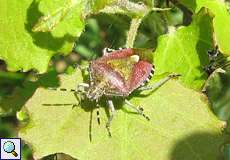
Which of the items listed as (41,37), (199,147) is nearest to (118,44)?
(41,37)

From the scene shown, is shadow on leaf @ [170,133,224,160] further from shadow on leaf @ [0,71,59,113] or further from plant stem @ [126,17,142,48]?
shadow on leaf @ [0,71,59,113]

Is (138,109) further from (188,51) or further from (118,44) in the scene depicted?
(118,44)

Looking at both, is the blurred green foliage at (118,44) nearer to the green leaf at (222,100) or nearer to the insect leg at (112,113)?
the green leaf at (222,100)

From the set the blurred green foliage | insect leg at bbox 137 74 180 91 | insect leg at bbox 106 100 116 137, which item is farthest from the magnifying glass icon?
insect leg at bbox 137 74 180 91

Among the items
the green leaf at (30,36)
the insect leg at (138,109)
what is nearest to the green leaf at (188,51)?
the insect leg at (138,109)

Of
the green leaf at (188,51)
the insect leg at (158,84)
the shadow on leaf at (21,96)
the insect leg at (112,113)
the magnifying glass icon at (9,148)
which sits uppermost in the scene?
the green leaf at (188,51)
